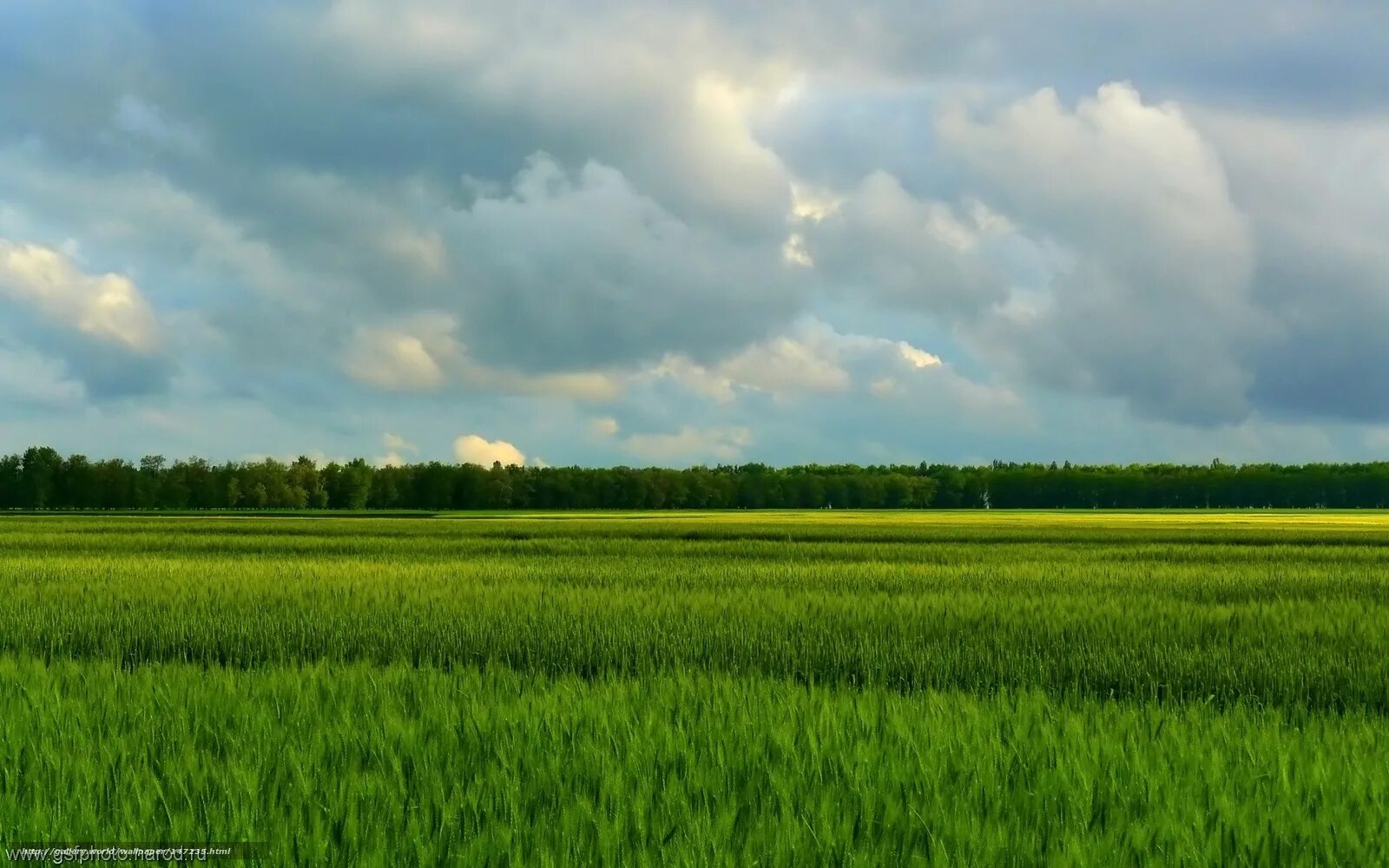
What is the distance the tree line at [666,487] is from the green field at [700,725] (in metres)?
114

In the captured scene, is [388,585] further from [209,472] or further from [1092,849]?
[209,472]

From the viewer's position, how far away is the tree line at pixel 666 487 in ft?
379

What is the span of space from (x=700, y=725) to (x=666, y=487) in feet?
427

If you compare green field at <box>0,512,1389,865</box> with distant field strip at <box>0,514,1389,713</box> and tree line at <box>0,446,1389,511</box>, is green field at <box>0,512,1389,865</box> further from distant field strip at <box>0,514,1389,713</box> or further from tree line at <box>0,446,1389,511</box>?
tree line at <box>0,446,1389,511</box>

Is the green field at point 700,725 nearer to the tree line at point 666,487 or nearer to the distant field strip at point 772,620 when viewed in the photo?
the distant field strip at point 772,620

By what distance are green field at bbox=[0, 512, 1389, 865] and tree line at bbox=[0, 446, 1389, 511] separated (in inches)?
4482

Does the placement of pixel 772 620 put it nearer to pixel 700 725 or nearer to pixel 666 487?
pixel 700 725

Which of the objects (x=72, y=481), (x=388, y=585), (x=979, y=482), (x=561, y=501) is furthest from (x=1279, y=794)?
(x=979, y=482)

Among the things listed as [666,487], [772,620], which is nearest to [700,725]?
[772,620]

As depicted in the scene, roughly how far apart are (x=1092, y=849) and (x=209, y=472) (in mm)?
131159

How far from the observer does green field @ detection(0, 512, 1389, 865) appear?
3771mm

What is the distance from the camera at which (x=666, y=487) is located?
444ft

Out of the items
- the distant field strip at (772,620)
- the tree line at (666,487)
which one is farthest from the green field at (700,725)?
the tree line at (666,487)

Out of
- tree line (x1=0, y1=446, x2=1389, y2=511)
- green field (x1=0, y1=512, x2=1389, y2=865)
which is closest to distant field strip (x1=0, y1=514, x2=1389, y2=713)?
green field (x1=0, y1=512, x2=1389, y2=865)
